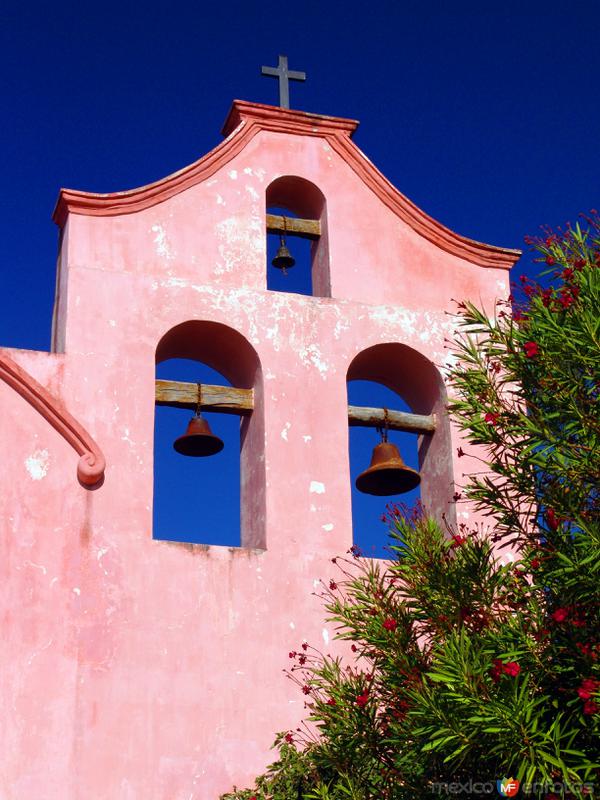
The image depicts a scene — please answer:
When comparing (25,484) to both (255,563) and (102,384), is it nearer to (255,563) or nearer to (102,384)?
(102,384)

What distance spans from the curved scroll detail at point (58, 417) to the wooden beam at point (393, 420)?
2283mm

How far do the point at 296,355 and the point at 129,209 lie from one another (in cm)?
179

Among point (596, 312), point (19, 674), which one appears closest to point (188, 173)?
point (19, 674)

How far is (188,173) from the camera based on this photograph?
39.7ft

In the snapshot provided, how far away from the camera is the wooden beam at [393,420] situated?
1183 cm

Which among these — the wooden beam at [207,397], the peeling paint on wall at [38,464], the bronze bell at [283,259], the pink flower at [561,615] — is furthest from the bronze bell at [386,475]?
the pink flower at [561,615]

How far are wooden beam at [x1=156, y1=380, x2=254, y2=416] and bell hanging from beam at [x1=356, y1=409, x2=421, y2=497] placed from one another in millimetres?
1068

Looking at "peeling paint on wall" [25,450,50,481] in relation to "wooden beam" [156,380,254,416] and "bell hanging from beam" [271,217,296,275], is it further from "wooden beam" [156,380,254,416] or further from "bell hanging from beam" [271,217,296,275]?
"bell hanging from beam" [271,217,296,275]

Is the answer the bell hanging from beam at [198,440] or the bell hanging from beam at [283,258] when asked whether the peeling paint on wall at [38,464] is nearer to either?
the bell hanging from beam at [198,440]

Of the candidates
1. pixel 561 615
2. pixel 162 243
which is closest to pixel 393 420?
pixel 162 243

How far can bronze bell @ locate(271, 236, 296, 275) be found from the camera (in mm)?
→ 12609

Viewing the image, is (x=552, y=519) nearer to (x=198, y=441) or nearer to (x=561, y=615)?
(x=561, y=615)

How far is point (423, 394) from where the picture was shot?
12258mm

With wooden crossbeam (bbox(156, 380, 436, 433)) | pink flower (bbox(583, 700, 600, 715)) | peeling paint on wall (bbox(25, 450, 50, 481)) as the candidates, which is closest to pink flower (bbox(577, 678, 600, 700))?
pink flower (bbox(583, 700, 600, 715))
